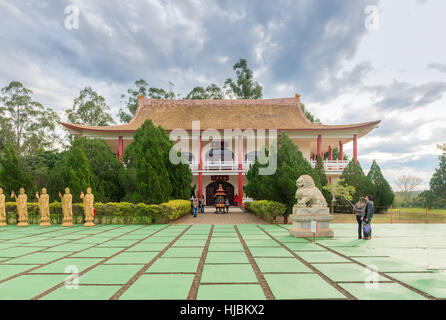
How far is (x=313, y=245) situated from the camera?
23.4ft

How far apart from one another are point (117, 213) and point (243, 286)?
9.52 m

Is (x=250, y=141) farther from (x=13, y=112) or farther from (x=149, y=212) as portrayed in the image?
(x=13, y=112)

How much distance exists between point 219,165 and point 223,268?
16.6m

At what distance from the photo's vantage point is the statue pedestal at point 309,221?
330 inches

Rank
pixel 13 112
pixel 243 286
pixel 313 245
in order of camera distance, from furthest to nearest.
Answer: pixel 13 112, pixel 313 245, pixel 243 286

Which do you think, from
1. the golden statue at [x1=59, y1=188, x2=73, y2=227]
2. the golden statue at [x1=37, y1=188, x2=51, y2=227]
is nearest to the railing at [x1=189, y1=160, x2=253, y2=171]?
the golden statue at [x1=59, y1=188, x2=73, y2=227]

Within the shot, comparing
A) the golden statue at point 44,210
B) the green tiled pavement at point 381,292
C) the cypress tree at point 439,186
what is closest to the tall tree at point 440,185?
the cypress tree at point 439,186

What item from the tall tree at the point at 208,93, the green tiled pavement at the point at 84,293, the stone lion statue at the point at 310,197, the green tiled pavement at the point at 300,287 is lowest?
the green tiled pavement at the point at 300,287

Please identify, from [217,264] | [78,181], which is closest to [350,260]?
[217,264]

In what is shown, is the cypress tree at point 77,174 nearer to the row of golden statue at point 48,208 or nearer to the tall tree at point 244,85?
the row of golden statue at point 48,208

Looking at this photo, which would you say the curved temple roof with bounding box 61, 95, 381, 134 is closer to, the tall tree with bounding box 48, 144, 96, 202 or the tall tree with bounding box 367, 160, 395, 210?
the tall tree with bounding box 367, 160, 395, 210

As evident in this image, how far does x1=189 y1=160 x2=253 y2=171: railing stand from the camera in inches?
849

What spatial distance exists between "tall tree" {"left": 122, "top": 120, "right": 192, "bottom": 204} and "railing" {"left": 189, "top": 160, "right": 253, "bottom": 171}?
242 inches

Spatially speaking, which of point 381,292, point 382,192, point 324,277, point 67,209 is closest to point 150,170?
point 67,209
